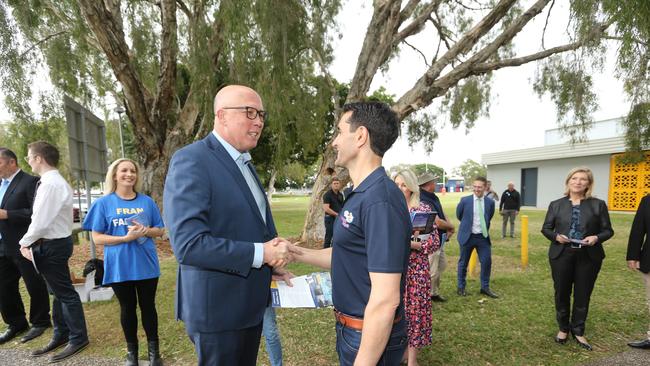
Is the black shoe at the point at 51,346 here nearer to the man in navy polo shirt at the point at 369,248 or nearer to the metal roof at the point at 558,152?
the man in navy polo shirt at the point at 369,248

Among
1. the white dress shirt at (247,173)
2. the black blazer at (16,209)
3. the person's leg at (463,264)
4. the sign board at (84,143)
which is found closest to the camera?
the white dress shirt at (247,173)

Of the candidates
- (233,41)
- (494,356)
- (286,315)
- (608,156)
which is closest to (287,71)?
(233,41)

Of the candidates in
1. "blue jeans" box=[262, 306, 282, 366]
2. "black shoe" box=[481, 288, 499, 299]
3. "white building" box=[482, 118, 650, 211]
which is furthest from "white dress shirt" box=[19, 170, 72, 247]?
"white building" box=[482, 118, 650, 211]

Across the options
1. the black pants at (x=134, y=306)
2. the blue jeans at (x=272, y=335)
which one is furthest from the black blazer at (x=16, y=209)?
the blue jeans at (x=272, y=335)

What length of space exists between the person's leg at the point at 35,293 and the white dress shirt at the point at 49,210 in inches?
30.7

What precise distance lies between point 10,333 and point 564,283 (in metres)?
6.57

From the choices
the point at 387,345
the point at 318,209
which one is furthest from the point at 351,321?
the point at 318,209

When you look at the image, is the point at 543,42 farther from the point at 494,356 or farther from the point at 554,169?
the point at 554,169

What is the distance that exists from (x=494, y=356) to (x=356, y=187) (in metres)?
3.20

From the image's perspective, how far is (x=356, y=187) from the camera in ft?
5.52

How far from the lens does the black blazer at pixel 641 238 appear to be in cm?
388

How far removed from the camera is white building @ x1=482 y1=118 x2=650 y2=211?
20.7m

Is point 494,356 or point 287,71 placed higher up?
point 287,71

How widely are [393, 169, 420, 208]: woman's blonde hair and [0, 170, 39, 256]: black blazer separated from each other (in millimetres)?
4301
